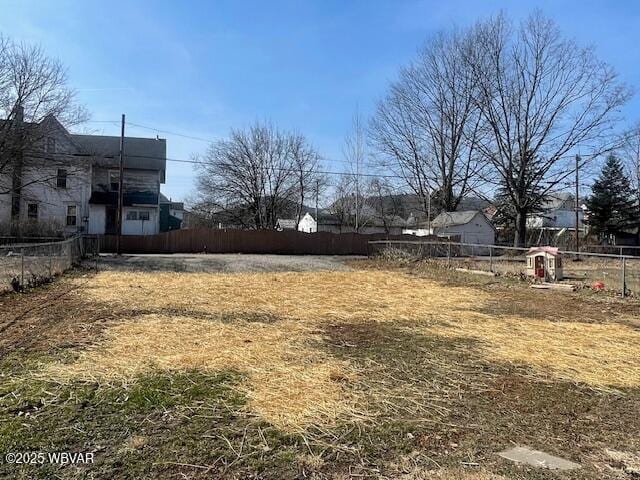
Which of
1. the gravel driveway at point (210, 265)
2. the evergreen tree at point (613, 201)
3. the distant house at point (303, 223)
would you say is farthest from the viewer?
the distant house at point (303, 223)

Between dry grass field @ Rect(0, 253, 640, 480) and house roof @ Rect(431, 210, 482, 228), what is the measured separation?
33.4 meters

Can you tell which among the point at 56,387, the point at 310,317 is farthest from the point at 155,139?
the point at 56,387

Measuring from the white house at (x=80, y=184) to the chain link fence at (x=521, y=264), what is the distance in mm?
17184

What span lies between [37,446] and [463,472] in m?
2.67

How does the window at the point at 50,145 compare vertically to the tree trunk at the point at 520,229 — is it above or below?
above

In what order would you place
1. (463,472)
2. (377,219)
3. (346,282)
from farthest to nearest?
(377,219) < (346,282) < (463,472)

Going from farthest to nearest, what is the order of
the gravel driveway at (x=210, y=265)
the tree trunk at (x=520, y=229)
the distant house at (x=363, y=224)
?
the distant house at (x=363, y=224) < the tree trunk at (x=520, y=229) < the gravel driveway at (x=210, y=265)

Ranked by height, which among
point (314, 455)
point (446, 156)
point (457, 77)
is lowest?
point (314, 455)

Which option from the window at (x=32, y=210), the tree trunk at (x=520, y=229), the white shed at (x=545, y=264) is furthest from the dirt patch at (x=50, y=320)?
the tree trunk at (x=520, y=229)

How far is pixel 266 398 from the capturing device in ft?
13.2

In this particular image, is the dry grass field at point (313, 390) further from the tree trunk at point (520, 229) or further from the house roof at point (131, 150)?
the tree trunk at point (520, 229)

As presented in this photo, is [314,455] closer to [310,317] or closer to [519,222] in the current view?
[310,317]

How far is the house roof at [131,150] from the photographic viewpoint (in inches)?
1323

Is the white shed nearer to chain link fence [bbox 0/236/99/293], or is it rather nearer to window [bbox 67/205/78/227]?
chain link fence [bbox 0/236/99/293]
